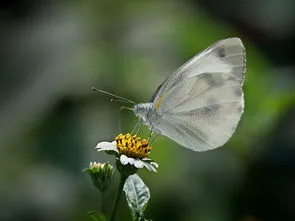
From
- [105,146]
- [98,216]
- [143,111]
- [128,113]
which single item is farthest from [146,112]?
[128,113]

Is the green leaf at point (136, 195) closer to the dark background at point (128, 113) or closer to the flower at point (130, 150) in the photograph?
the flower at point (130, 150)

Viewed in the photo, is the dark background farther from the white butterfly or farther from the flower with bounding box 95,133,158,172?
the flower with bounding box 95,133,158,172

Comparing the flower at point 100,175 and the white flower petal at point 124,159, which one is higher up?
the white flower petal at point 124,159

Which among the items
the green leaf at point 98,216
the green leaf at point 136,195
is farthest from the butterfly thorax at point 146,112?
the green leaf at point 98,216

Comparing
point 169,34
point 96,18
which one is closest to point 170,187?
point 169,34

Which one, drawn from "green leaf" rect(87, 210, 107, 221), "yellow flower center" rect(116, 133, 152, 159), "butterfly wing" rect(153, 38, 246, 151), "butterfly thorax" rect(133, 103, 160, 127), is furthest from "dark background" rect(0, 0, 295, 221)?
"green leaf" rect(87, 210, 107, 221)
